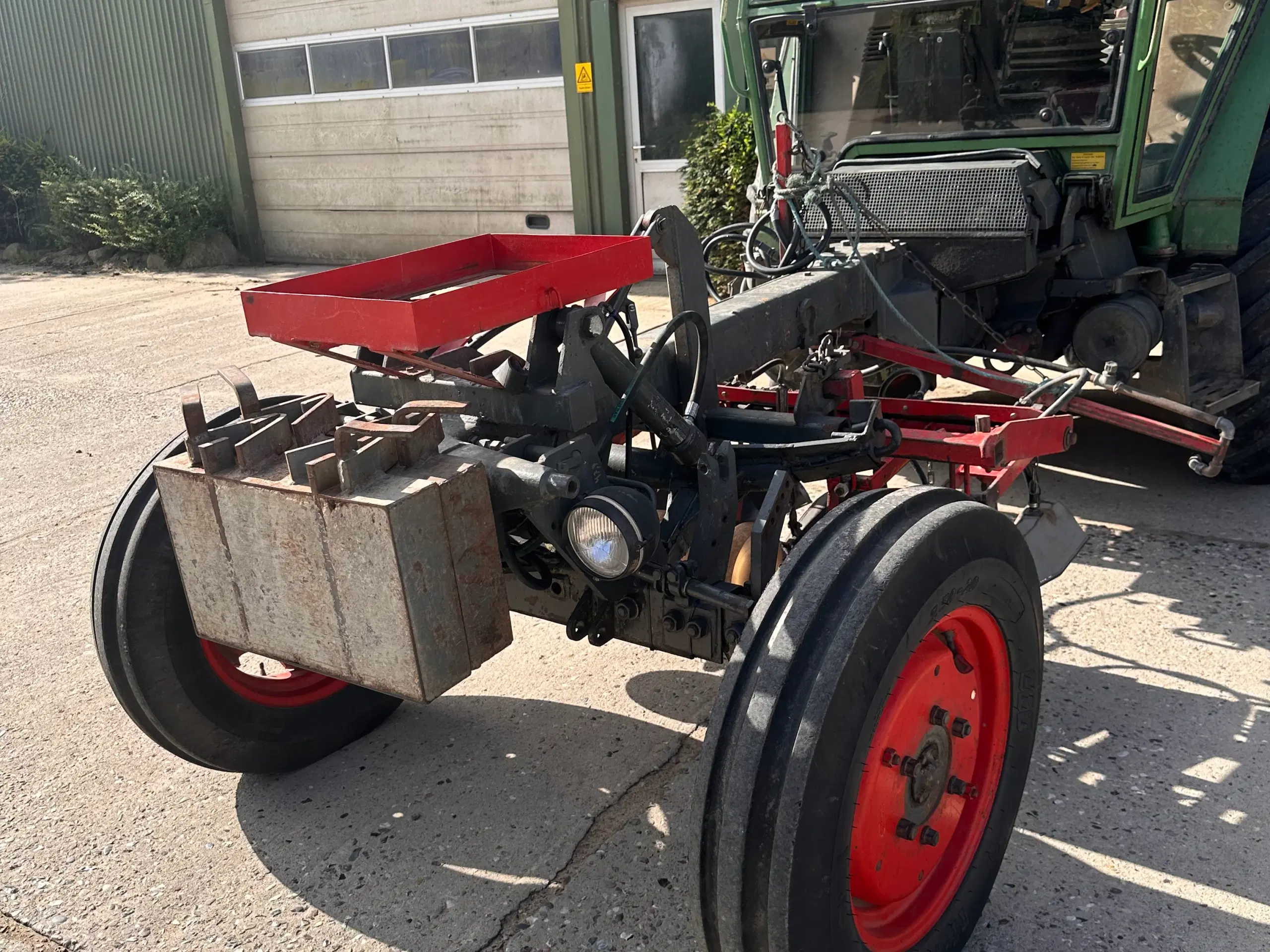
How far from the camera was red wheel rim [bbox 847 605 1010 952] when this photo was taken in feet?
7.23

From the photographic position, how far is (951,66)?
164 inches

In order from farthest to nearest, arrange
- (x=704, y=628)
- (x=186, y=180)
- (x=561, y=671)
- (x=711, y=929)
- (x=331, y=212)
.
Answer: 1. (x=186, y=180)
2. (x=331, y=212)
3. (x=561, y=671)
4. (x=704, y=628)
5. (x=711, y=929)

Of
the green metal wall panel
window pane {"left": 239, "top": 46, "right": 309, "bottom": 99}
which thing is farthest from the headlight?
the green metal wall panel

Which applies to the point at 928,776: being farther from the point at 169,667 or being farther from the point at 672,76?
the point at 672,76

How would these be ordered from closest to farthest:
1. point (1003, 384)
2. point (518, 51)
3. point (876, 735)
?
point (876, 735) → point (1003, 384) → point (518, 51)

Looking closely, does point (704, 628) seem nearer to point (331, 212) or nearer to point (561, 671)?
point (561, 671)

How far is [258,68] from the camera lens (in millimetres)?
12914

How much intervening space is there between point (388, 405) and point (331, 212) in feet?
→ 35.2

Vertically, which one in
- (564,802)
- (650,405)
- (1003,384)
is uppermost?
(650,405)

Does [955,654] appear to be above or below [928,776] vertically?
above

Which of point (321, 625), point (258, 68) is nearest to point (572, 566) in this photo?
point (321, 625)

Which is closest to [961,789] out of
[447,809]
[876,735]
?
[876,735]

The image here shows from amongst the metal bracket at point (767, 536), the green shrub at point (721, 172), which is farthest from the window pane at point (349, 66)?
the metal bracket at point (767, 536)

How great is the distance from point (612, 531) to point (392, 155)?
10.6 meters
